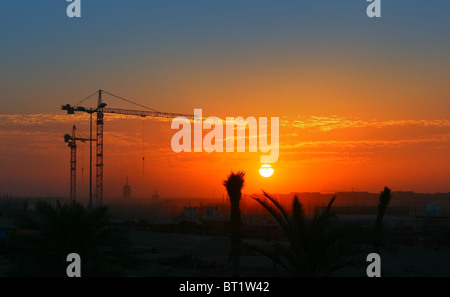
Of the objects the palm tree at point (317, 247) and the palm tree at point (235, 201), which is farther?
the palm tree at point (235, 201)

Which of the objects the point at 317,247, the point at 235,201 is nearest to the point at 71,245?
the point at 235,201

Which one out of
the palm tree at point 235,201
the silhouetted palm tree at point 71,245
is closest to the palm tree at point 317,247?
the palm tree at point 235,201

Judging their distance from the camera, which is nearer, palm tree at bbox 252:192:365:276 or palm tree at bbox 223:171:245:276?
palm tree at bbox 252:192:365:276

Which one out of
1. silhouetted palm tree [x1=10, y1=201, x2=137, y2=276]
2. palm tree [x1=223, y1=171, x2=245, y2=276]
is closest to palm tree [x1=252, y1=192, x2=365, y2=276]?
palm tree [x1=223, y1=171, x2=245, y2=276]

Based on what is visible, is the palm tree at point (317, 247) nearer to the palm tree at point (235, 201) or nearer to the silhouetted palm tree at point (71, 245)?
the palm tree at point (235, 201)

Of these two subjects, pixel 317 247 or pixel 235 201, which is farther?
pixel 235 201

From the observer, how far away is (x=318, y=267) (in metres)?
16.2

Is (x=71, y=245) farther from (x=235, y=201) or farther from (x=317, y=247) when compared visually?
(x=317, y=247)

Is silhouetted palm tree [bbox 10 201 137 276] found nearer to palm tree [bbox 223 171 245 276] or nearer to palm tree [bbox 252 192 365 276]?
palm tree [bbox 223 171 245 276]

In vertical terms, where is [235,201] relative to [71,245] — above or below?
above
